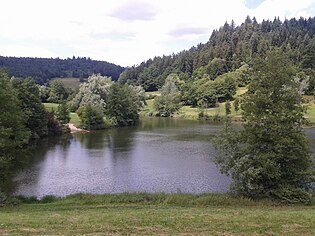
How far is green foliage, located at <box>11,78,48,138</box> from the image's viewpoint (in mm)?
66812

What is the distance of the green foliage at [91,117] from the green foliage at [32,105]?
1624 centimetres

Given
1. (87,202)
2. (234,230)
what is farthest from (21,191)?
(234,230)

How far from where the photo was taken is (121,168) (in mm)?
43531

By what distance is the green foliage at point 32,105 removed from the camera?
219 feet

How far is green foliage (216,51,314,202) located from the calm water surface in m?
7.54

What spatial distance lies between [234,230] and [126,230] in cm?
398

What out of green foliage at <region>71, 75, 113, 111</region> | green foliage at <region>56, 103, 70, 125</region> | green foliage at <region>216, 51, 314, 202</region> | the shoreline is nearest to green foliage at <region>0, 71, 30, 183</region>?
green foliage at <region>216, 51, 314, 202</region>

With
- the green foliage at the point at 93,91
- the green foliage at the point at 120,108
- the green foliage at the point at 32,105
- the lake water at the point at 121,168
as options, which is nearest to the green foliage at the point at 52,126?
the green foliage at the point at 32,105

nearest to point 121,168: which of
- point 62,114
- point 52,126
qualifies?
point 52,126

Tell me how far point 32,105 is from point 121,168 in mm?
31392

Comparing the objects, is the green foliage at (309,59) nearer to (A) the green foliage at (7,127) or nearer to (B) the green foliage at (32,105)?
(B) the green foliage at (32,105)

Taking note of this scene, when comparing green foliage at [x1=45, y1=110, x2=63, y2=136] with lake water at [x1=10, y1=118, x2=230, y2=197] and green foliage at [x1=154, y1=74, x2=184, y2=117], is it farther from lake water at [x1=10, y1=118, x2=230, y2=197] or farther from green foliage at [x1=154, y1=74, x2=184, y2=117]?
green foliage at [x1=154, y1=74, x2=184, y2=117]

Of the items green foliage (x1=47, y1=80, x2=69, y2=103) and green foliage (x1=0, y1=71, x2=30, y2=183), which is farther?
green foliage (x1=47, y1=80, x2=69, y2=103)

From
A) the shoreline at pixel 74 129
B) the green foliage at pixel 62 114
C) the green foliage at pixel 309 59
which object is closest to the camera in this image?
the green foliage at pixel 62 114
